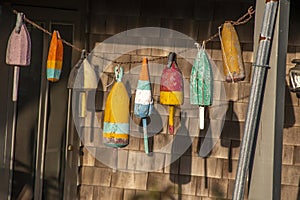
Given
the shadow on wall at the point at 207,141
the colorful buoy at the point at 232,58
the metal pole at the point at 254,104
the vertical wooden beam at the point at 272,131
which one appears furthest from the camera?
the shadow on wall at the point at 207,141

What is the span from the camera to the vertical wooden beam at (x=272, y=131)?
3.23m

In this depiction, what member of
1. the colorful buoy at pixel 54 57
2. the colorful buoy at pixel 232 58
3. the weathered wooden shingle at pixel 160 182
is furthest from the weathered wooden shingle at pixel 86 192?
the colorful buoy at pixel 232 58

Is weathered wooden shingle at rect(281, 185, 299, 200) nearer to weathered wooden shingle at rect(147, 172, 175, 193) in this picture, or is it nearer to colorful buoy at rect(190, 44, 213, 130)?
weathered wooden shingle at rect(147, 172, 175, 193)

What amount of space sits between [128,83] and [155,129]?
0.44m

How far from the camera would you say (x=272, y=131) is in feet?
10.6

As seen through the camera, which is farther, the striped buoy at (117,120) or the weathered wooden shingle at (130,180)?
the weathered wooden shingle at (130,180)

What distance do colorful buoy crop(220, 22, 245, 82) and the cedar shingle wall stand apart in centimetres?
100

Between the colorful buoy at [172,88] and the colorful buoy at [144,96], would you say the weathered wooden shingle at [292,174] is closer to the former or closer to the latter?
the colorful buoy at [172,88]

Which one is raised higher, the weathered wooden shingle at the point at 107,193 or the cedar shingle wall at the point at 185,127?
the cedar shingle wall at the point at 185,127

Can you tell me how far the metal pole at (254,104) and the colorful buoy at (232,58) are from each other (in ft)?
2.47

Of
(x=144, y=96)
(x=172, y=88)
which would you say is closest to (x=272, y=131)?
(x=172, y=88)

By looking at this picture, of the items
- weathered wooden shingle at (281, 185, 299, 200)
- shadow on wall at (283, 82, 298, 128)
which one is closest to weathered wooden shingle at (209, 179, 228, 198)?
weathered wooden shingle at (281, 185, 299, 200)

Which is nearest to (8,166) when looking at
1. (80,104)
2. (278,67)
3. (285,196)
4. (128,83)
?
(80,104)

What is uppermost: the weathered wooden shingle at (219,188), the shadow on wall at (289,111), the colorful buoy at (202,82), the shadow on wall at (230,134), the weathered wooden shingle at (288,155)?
the colorful buoy at (202,82)
